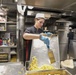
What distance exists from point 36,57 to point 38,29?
0.54m

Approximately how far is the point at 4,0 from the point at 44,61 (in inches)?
55.2

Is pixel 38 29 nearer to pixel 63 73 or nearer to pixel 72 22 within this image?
pixel 63 73

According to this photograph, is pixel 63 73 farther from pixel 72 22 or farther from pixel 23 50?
pixel 72 22

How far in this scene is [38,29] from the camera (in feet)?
7.11

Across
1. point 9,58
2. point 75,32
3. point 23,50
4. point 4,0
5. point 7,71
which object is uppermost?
point 4,0

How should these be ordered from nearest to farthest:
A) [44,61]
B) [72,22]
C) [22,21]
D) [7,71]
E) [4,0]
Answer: [7,71], [44,61], [4,0], [22,21], [72,22]

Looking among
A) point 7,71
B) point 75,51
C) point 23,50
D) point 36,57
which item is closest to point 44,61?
point 36,57

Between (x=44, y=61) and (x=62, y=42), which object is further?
(x=62, y=42)

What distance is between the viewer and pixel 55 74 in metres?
1.22

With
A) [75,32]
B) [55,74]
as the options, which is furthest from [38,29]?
[75,32]

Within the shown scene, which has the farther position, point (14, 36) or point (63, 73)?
point (14, 36)

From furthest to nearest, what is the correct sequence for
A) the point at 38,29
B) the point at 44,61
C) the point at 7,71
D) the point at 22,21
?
1. the point at 22,21
2. the point at 38,29
3. the point at 44,61
4. the point at 7,71

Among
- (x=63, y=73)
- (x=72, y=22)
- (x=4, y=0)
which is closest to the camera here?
(x=63, y=73)

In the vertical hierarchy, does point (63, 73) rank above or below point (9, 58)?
above
